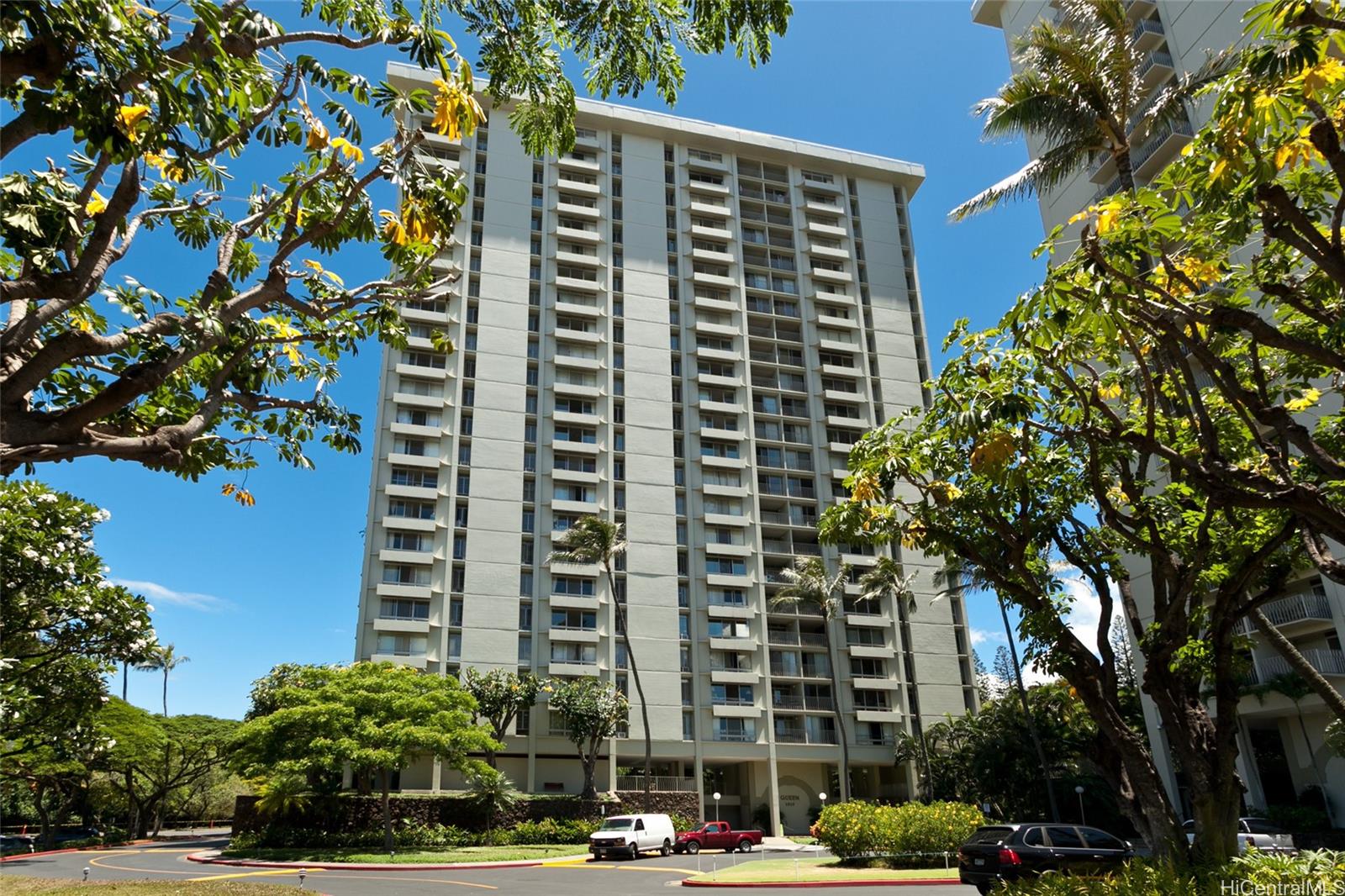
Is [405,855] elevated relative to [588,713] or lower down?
lower down

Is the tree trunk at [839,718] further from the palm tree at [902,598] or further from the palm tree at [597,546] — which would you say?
the palm tree at [597,546]

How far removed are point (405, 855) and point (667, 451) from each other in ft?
109

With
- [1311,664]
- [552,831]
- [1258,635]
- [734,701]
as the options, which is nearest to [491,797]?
[552,831]

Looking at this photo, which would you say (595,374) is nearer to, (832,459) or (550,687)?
(832,459)

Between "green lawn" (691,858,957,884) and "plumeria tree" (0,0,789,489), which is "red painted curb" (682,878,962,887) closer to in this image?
"green lawn" (691,858,957,884)

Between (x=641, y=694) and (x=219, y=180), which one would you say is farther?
(x=641, y=694)

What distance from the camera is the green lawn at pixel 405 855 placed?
30.2m

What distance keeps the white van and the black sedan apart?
1725cm

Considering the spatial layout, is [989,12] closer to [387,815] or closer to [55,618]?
[55,618]

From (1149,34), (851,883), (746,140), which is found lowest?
(851,883)

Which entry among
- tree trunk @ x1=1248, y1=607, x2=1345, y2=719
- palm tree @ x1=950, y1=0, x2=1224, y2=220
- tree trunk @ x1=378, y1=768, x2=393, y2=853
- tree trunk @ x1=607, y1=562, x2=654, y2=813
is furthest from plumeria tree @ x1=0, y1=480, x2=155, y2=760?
tree trunk @ x1=607, y1=562, x2=654, y2=813

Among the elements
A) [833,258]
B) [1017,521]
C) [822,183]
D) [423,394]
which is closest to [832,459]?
[833,258]

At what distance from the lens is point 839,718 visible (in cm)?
5228

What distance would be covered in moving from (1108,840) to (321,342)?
20.8 m
